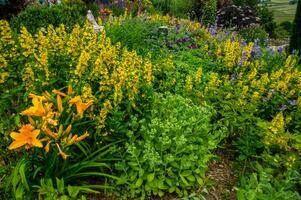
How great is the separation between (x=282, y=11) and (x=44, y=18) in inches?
781

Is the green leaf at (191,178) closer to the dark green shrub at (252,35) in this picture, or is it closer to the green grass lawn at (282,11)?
the dark green shrub at (252,35)

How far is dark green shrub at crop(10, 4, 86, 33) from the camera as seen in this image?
7199 millimetres

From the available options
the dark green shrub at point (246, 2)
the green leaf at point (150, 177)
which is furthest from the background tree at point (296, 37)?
the dark green shrub at point (246, 2)

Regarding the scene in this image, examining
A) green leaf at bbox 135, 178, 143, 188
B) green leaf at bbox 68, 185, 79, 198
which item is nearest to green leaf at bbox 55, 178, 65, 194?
green leaf at bbox 68, 185, 79, 198

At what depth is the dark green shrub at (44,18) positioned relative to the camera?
23.6 feet

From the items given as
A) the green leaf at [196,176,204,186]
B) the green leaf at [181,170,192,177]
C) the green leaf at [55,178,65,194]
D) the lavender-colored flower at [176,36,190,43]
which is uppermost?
the lavender-colored flower at [176,36,190,43]

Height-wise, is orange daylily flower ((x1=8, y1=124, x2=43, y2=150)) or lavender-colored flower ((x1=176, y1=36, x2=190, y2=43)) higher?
orange daylily flower ((x1=8, y1=124, x2=43, y2=150))

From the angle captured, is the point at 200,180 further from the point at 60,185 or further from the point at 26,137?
the point at 26,137

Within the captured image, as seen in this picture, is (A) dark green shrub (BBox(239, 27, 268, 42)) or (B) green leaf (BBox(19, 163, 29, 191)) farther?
(A) dark green shrub (BBox(239, 27, 268, 42))

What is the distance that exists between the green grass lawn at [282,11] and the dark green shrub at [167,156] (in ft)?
64.0

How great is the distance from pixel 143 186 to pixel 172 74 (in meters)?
2.14

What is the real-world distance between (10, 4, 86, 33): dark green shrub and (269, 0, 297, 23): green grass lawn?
16.5 m

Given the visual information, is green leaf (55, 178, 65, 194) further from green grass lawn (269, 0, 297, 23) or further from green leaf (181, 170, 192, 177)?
green grass lawn (269, 0, 297, 23)

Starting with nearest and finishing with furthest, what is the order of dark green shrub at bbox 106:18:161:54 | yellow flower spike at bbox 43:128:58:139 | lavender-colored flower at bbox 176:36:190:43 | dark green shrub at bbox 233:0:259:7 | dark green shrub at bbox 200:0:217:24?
yellow flower spike at bbox 43:128:58:139 → dark green shrub at bbox 106:18:161:54 → lavender-colored flower at bbox 176:36:190:43 → dark green shrub at bbox 200:0:217:24 → dark green shrub at bbox 233:0:259:7
